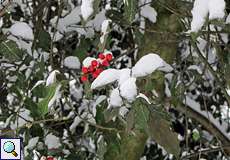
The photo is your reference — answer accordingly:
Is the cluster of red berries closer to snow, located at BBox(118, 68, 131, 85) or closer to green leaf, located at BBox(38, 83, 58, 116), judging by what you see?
green leaf, located at BBox(38, 83, 58, 116)

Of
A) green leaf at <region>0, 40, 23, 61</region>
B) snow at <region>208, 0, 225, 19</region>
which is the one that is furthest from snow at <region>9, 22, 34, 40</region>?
snow at <region>208, 0, 225, 19</region>

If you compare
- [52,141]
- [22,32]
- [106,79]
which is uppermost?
[22,32]

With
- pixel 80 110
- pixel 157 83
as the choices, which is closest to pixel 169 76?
pixel 157 83

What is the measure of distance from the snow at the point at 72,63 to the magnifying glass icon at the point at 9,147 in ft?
1.73

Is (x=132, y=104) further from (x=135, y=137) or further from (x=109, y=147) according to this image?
(x=135, y=137)

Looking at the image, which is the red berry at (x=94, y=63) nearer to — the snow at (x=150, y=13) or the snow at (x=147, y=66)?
the snow at (x=147, y=66)

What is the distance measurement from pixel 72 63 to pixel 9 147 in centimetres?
55

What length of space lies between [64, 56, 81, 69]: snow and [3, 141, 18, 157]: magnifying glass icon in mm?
526

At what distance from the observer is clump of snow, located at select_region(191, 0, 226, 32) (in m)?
0.90

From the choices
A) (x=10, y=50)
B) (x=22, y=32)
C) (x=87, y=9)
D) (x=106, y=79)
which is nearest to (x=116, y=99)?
(x=106, y=79)

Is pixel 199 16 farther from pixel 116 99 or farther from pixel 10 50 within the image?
pixel 10 50

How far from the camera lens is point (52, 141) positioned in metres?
1.98

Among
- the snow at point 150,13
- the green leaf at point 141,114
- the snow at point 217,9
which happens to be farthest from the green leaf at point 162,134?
the snow at point 150,13

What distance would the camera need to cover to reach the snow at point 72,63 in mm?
2002
